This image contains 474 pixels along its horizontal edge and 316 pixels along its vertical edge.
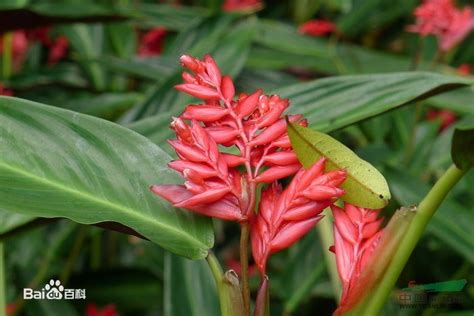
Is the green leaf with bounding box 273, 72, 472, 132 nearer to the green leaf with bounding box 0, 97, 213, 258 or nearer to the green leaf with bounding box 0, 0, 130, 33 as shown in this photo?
the green leaf with bounding box 0, 97, 213, 258

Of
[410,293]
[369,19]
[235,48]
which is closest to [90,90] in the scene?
[235,48]

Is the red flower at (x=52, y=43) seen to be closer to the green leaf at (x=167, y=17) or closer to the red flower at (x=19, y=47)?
the red flower at (x=19, y=47)

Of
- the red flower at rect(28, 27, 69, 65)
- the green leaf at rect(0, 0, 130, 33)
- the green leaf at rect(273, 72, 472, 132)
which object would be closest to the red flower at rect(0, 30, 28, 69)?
the red flower at rect(28, 27, 69, 65)

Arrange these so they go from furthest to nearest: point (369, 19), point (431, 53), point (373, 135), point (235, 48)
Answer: point (369, 19) < point (431, 53) < point (373, 135) < point (235, 48)

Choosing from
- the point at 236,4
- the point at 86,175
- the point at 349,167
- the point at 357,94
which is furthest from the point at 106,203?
the point at 236,4

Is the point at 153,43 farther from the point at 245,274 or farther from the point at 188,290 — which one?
the point at 245,274

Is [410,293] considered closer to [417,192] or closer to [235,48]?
[417,192]
